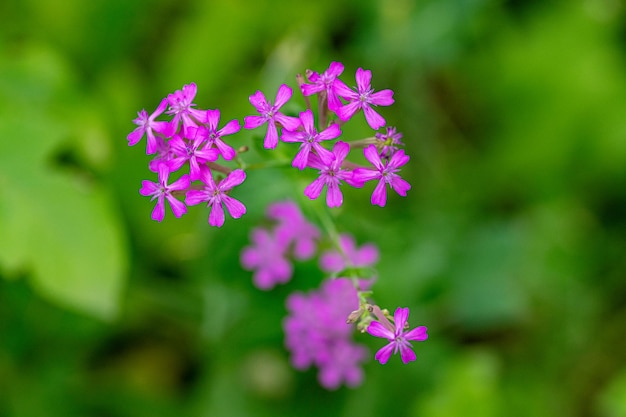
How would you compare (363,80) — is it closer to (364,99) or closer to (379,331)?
(364,99)

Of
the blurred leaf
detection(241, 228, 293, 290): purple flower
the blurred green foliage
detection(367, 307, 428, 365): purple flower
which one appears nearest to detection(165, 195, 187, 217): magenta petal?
detection(367, 307, 428, 365): purple flower

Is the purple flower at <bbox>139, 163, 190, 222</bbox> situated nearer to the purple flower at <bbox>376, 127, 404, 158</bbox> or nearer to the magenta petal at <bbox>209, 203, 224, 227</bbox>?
the magenta petal at <bbox>209, 203, 224, 227</bbox>

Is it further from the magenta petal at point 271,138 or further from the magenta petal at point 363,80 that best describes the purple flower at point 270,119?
the magenta petal at point 363,80

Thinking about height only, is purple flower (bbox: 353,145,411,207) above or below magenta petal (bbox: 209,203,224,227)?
above

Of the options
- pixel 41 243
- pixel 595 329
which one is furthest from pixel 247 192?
pixel 595 329

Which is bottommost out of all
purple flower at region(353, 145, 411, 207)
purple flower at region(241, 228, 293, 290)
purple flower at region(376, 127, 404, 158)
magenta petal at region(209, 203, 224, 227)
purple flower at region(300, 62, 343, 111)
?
magenta petal at region(209, 203, 224, 227)

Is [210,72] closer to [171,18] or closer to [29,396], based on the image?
[171,18]

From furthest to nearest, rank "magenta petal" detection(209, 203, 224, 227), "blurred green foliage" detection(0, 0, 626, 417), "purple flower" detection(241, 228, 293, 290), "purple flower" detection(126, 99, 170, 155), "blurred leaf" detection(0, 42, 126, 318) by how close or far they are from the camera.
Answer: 1. "blurred green foliage" detection(0, 0, 626, 417)
2. "blurred leaf" detection(0, 42, 126, 318)
3. "purple flower" detection(241, 228, 293, 290)
4. "purple flower" detection(126, 99, 170, 155)
5. "magenta petal" detection(209, 203, 224, 227)
